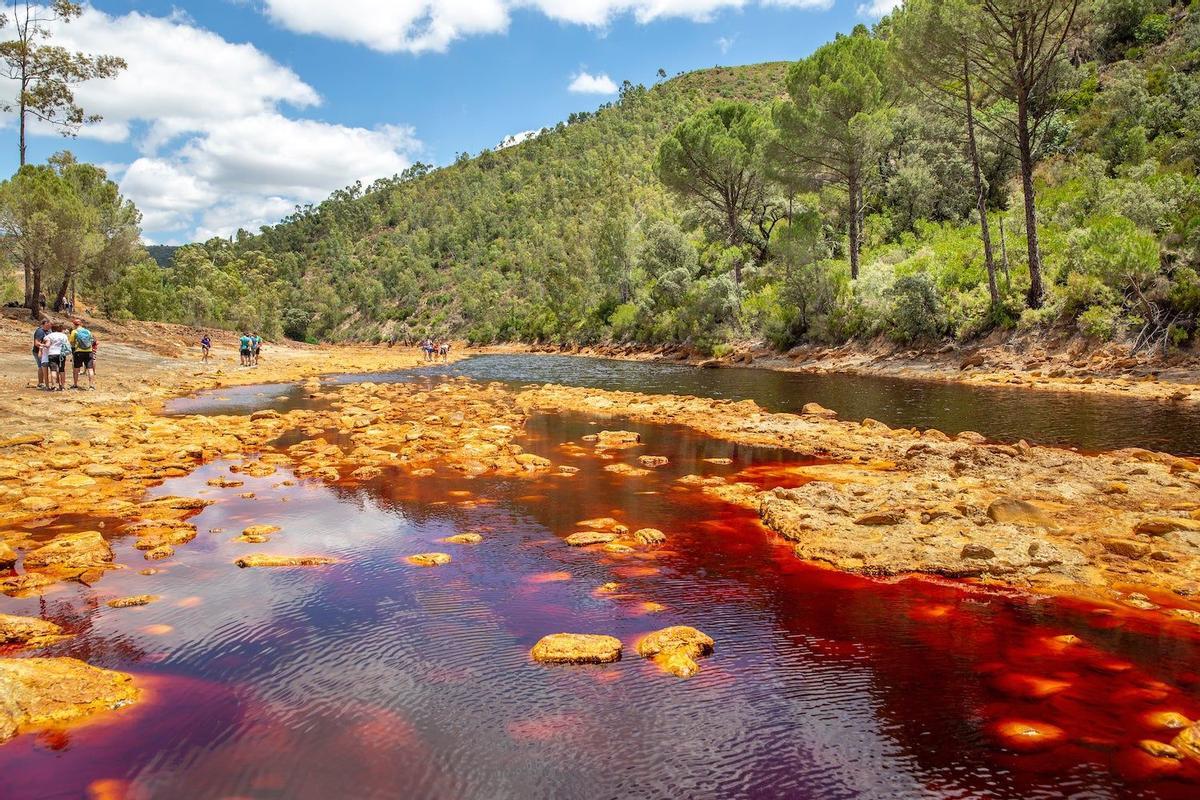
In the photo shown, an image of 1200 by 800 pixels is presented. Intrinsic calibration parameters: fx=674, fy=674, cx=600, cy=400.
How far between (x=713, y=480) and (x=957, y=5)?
2919cm

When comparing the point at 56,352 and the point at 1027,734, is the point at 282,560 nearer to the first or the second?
the point at 1027,734

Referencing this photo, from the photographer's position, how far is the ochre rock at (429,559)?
10227 mm

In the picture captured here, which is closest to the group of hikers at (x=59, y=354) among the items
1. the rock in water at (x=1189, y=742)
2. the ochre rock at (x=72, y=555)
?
the ochre rock at (x=72, y=555)

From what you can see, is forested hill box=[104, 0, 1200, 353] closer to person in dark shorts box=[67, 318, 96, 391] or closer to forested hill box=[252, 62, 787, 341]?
forested hill box=[252, 62, 787, 341]

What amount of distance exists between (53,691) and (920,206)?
5467cm

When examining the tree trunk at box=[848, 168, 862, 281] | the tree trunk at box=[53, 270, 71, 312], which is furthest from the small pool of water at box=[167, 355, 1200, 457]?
the tree trunk at box=[53, 270, 71, 312]

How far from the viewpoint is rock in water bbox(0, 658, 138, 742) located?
589cm

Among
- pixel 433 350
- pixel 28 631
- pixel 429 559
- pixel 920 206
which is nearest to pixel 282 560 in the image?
pixel 429 559

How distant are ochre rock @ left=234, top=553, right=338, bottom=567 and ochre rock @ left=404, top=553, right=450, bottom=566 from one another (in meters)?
1.18

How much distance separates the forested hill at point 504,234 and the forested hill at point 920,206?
1.25m

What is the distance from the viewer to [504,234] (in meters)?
141

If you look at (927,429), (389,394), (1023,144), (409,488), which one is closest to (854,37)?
(1023,144)

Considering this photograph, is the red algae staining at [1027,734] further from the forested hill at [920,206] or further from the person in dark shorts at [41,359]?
the person in dark shorts at [41,359]

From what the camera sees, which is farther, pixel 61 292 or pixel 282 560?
pixel 61 292
